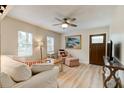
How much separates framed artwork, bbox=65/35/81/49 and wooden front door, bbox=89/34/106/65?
92 centimetres

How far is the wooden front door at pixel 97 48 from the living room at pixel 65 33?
0.50 ft

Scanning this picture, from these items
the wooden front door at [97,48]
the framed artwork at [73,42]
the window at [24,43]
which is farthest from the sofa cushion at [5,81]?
the framed artwork at [73,42]

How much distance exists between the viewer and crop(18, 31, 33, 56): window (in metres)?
5.50

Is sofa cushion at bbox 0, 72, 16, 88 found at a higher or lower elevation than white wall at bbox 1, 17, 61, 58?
lower

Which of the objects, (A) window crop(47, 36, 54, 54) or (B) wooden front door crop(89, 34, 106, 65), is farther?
(A) window crop(47, 36, 54, 54)

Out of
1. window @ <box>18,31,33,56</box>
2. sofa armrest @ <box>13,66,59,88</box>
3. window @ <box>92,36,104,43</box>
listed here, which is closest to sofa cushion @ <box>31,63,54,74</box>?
sofa armrest @ <box>13,66,59,88</box>

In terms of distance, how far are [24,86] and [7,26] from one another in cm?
386

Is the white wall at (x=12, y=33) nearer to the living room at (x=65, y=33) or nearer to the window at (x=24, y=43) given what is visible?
the living room at (x=65, y=33)

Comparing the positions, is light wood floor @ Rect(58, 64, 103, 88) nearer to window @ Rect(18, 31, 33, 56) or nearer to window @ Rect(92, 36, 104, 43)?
window @ Rect(18, 31, 33, 56)

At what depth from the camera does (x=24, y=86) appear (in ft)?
5.10

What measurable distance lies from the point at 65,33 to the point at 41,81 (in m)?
6.75

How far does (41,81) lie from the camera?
1.85 meters

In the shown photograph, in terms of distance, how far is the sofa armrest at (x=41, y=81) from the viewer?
5.26ft

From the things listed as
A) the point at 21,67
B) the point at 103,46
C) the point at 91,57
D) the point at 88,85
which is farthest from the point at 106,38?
the point at 21,67
